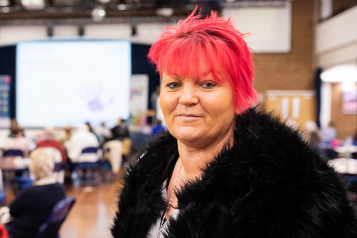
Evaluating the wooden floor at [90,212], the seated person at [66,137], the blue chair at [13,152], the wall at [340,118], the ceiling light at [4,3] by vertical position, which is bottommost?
the wooden floor at [90,212]

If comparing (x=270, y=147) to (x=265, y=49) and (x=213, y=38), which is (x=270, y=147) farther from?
(x=265, y=49)

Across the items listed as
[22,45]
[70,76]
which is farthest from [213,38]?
[22,45]

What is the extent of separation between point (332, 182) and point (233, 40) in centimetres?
39

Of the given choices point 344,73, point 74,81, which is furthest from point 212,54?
point 74,81

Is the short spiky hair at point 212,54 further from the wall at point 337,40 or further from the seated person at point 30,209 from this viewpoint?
the wall at point 337,40

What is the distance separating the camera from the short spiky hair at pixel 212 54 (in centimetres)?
68

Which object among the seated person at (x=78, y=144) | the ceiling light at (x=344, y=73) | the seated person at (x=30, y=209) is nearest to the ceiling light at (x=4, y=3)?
the seated person at (x=78, y=144)

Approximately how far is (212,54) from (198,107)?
0.13 m

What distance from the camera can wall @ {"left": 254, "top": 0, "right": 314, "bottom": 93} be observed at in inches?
336

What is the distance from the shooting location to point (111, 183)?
616cm

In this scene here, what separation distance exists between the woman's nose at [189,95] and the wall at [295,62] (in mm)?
8233

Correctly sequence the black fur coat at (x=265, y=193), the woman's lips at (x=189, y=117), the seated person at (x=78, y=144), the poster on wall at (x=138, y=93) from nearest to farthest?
the black fur coat at (x=265, y=193)
the woman's lips at (x=189, y=117)
the seated person at (x=78, y=144)
the poster on wall at (x=138, y=93)

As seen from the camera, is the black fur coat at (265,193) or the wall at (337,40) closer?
the black fur coat at (265,193)

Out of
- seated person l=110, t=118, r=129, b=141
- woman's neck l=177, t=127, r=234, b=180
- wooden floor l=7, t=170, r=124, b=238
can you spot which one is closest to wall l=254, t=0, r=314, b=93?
seated person l=110, t=118, r=129, b=141
